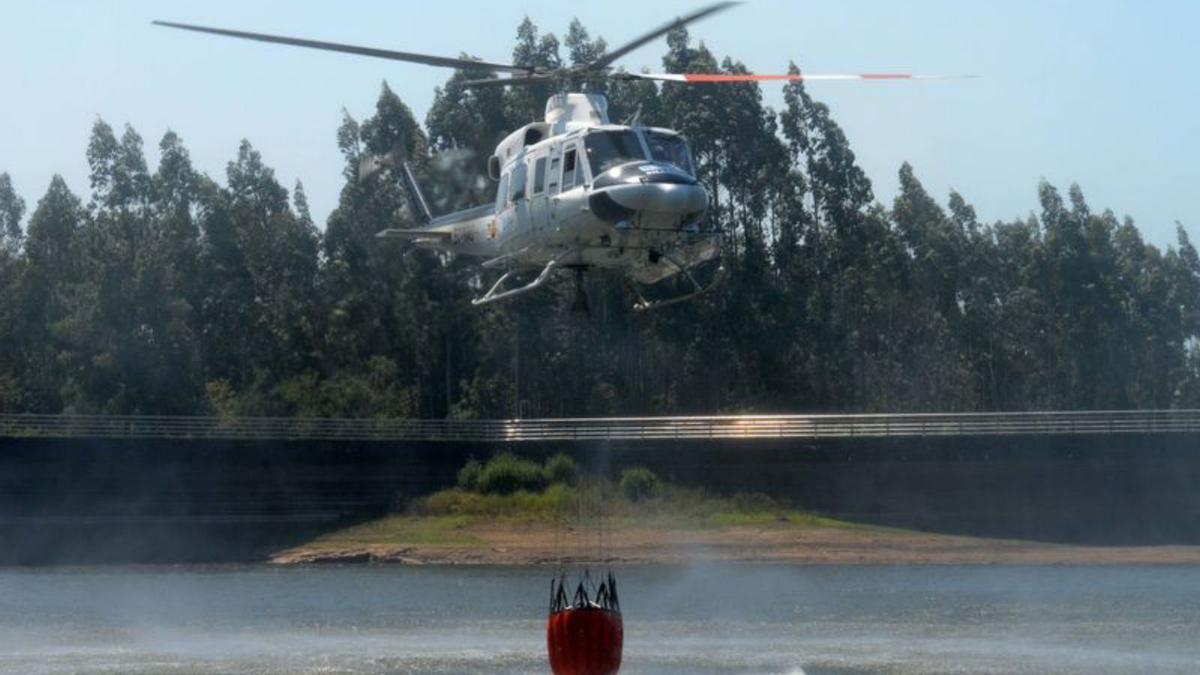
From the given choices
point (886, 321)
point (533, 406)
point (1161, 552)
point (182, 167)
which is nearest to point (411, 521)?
point (533, 406)

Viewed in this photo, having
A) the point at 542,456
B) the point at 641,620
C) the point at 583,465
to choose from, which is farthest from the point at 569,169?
the point at 542,456

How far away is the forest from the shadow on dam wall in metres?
5.83

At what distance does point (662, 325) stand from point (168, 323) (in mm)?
Answer: 19784

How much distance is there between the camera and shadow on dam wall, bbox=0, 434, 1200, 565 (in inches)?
2061

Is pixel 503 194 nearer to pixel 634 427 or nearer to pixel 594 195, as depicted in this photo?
pixel 594 195

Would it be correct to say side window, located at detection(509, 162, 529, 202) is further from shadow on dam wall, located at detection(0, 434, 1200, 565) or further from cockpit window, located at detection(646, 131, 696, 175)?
shadow on dam wall, located at detection(0, 434, 1200, 565)

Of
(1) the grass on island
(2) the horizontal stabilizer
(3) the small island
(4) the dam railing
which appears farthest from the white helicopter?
(4) the dam railing

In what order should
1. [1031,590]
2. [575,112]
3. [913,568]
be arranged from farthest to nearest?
[913,568] → [1031,590] → [575,112]

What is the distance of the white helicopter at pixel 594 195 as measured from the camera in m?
25.0

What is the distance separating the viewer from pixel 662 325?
214 ft

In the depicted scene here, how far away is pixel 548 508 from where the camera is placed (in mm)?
54938

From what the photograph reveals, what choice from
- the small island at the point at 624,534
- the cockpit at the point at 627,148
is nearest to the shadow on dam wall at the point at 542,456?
the small island at the point at 624,534

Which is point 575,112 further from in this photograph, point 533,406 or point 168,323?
point 168,323

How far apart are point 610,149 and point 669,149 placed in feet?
3.13
